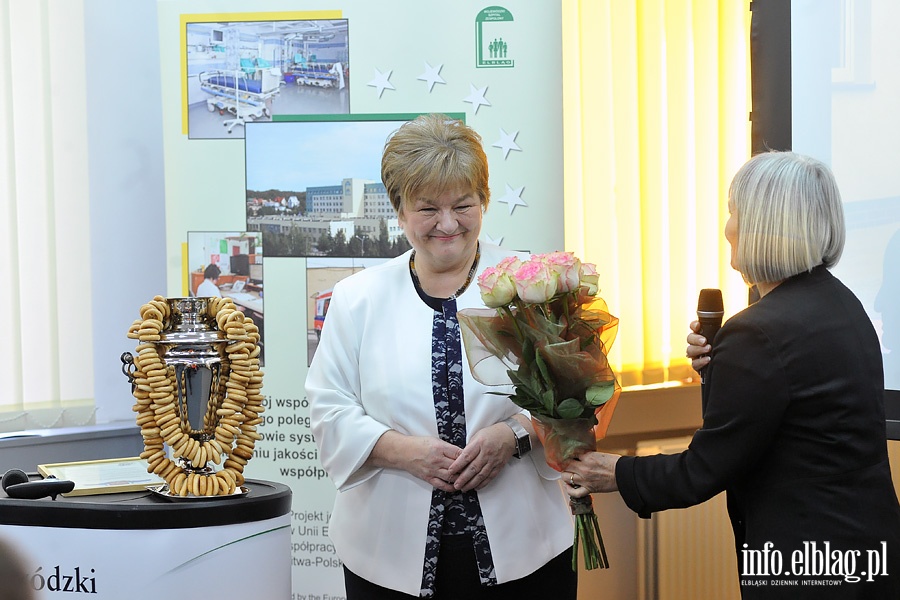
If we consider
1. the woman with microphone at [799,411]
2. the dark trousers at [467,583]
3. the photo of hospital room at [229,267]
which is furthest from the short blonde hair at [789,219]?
the photo of hospital room at [229,267]

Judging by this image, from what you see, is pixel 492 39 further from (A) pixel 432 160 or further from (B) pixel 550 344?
(B) pixel 550 344

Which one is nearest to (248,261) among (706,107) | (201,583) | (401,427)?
(401,427)

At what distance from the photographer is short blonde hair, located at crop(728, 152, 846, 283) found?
1.68 m

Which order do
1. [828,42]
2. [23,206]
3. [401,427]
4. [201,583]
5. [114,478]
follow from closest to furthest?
[201,583] < [114,478] < [401,427] < [828,42] < [23,206]

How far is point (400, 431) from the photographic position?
201cm

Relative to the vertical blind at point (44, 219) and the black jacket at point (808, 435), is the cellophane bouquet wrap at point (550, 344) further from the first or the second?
the vertical blind at point (44, 219)

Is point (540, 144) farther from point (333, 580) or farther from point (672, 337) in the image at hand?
point (333, 580)

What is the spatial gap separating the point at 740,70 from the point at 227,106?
1.96 meters

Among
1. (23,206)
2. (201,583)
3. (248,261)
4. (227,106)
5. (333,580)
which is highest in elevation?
(227,106)

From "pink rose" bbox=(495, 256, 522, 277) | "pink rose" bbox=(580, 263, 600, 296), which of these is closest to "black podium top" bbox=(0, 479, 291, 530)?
"pink rose" bbox=(495, 256, 522, 277)

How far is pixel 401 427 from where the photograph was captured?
2.00m

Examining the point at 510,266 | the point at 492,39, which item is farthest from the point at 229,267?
the point at 510,266

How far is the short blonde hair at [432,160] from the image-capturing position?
196 cm

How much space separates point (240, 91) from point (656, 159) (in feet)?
5.14
